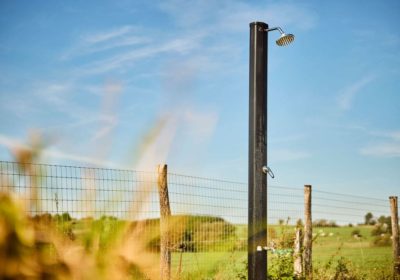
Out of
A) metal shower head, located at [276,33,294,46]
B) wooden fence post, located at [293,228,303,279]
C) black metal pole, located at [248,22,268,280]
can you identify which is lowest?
wooden fence post, located at [293,228,303,279]

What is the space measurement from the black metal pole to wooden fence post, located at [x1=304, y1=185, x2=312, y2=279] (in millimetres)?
2931

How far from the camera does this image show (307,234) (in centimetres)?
750

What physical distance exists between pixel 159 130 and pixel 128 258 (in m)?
0.16

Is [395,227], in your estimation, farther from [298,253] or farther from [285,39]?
[285,39]

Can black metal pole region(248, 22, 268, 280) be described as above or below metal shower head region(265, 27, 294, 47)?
below

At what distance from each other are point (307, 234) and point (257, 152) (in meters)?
3.95

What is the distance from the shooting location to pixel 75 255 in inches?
19.7

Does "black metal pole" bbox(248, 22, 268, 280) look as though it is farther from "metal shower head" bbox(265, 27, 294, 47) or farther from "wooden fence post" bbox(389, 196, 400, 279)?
"wooden fence post" bbox(389, 196, 400, 279)

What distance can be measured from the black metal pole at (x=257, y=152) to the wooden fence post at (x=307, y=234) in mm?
2931

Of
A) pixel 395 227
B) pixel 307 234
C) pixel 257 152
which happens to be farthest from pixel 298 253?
pixel 395 227

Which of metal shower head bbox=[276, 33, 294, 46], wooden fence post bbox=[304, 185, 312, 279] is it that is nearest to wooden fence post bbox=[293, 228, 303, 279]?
wooden fence post bbox=[304, 185, 312, 279]

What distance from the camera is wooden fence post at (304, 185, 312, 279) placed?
700 centimetres

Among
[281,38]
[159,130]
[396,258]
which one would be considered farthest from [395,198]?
[159,130]

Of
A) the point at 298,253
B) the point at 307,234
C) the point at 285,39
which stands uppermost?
the point at 285,39
